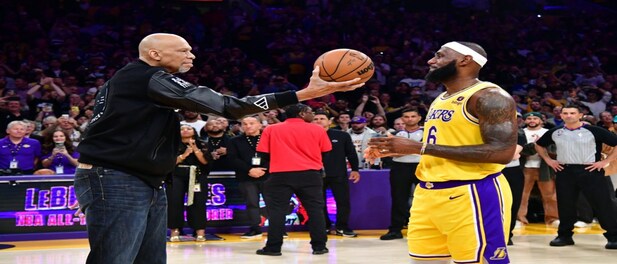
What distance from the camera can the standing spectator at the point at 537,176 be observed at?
482 inches

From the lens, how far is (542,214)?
13.2m

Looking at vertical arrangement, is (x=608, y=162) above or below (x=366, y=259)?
above

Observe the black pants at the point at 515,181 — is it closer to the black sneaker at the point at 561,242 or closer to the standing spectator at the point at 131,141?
the black sneaker at the point at 561,242

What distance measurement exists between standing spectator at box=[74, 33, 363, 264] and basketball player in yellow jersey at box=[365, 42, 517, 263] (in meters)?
1.02

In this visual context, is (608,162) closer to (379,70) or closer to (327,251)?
(327,251)

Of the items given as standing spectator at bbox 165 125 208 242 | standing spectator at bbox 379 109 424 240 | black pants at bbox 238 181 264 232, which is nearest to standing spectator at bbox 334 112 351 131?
standing spectator at bbox 379 109 424 240

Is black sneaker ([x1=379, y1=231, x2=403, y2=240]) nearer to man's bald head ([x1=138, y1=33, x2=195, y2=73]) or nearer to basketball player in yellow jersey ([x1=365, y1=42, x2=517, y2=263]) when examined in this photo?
basketball player in yellow jersey ([x1=365, y1=42, x2=517, y2=263])

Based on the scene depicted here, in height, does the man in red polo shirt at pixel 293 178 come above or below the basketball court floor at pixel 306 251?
above

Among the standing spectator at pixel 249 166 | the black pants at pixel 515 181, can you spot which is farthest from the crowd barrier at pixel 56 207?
the black pants at pixel 515 181

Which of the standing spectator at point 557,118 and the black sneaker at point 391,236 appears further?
the standing spectator at point 557,118

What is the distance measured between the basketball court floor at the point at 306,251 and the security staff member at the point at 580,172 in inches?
13.3

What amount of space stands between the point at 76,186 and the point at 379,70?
1381 centimetres

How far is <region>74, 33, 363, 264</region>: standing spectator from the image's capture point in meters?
4.00

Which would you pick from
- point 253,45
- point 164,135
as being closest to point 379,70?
point 253,45
